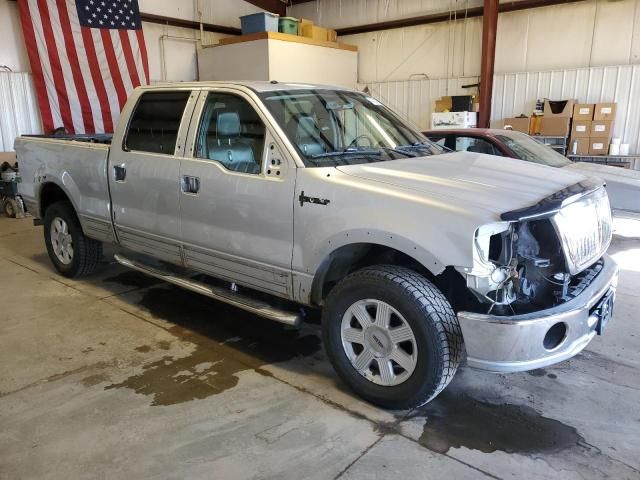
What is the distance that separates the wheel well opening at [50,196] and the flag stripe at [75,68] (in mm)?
5781

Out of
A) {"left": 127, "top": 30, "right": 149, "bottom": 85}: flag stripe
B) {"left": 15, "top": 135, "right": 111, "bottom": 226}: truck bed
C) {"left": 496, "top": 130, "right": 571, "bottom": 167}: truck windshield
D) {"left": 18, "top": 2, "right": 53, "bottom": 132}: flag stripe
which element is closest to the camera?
{"left": 15, "top": 135, "right": 111, "bottom": 226}: truck bed

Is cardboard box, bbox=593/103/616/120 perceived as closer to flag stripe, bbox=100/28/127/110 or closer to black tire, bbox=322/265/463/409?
black tire, bbox=322/265/463/409

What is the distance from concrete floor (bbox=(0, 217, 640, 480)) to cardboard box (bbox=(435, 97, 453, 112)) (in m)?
7.94

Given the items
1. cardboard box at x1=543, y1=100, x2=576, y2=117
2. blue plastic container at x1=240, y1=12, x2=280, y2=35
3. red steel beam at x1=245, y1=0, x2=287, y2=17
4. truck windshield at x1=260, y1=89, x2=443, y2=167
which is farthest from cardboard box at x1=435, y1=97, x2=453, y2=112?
truck windshield at x1=260, y1=89, x2=443, y2=167


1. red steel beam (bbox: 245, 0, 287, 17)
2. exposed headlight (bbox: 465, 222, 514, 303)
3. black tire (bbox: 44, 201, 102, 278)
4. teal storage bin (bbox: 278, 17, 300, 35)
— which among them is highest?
red steel beam (bbox: 245, 0, 287, 17)

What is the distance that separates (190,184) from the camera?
3.69m

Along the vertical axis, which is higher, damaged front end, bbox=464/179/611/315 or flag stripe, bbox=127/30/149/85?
flag stripe, bbox=127/30/149/85

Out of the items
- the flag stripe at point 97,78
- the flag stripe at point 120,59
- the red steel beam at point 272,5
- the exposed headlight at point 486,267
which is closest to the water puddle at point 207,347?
the exposed headlight at point 486,267

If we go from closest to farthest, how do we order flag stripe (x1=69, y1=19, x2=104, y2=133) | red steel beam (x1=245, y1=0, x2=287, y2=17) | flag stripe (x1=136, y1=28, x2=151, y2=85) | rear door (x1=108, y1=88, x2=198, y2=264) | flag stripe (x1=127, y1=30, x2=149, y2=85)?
rear door (x1=108, y1=88, x2=198, y2=264) → flag stripe (x1=69, y1=19, x2=104, y2=133) → flag stripe (x1=127, y1=30, x2=149, y2=85) → flag stripe (x1=136, y1=28, x2=151, y2=85) → red steel beam (x1=245, y1=0, x2=287, y2=17)

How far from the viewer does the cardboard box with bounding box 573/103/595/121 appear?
9.77 metres

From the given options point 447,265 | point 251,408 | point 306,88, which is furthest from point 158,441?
point 306,88

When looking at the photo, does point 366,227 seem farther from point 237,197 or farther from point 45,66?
point 45,66

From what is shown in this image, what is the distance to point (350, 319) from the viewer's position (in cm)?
296

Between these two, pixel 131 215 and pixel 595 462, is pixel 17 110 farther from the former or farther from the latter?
pixel 595 462
